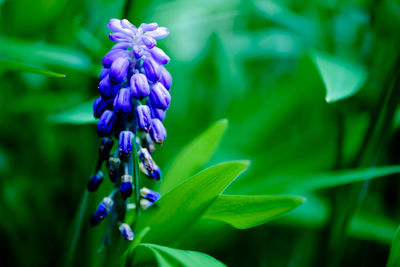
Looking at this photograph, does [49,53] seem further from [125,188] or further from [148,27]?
[125,188]

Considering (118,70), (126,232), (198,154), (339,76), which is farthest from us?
(339,76)

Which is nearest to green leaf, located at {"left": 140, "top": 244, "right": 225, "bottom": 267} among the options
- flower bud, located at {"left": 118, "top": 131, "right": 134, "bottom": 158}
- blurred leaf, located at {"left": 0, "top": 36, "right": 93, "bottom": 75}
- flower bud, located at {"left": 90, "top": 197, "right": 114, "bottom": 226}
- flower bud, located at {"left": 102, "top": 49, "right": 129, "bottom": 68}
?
flower bud, located at {"left": 90, "top": 197, "right": 114, "bottom": 226}

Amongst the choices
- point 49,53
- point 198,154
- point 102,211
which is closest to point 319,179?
point 198,154

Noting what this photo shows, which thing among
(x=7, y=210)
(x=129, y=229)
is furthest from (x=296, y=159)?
(x=7, y=210)

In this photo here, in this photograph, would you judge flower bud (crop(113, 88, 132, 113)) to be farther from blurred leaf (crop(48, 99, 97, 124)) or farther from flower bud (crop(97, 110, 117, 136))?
blurred leaf (crop(48, 99, 97, 124))

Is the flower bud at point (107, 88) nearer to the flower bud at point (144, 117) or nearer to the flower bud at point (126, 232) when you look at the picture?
the flower bud at point (144, 117)
